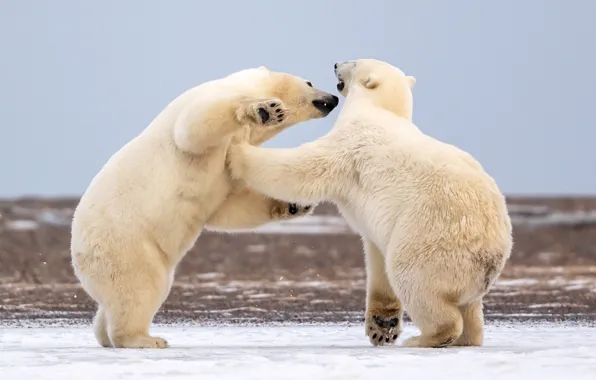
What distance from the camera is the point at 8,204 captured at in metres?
28.0

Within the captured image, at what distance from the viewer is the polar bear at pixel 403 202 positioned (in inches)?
172

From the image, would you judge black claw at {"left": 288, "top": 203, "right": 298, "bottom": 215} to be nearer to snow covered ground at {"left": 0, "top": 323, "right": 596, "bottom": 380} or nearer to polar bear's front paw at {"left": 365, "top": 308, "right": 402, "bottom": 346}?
polar bear's front paw at {"left": 365, "top": 308, "right": 402, "bottom": 346}

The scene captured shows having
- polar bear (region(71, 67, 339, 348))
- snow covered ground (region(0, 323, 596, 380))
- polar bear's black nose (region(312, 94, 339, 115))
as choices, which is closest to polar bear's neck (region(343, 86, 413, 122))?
polar bear's black nose (region(312, 94, 339, 115))

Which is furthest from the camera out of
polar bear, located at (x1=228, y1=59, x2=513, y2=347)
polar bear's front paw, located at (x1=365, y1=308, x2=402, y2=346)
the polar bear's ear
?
the polar bear's ear

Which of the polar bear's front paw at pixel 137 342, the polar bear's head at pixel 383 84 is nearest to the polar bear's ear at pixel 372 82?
the polar bear's head at pixel 383 84

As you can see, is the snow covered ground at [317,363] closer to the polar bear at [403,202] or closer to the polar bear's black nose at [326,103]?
the polar bear at [403,202]

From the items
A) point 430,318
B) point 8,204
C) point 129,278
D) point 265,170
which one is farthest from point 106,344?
point 8,204

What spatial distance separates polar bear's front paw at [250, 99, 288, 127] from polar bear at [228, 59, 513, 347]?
0.28m

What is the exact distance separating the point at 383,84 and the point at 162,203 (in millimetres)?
1131

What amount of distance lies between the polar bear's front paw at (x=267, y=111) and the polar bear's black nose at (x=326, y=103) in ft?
2.18

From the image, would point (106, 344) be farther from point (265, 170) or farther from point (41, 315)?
point (41, 315)

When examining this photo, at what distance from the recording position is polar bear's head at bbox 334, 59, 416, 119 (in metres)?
5.00

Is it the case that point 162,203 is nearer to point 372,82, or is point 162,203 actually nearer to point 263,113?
point 263,113

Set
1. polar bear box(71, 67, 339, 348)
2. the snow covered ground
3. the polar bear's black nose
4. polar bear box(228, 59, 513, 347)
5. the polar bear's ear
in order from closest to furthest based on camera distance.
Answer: the snow covered ground, polar bear box(228, 59, 513, 347), polar bear box(71, 67, 339, 348), the polar bear's ear, the polar bear's black nose
